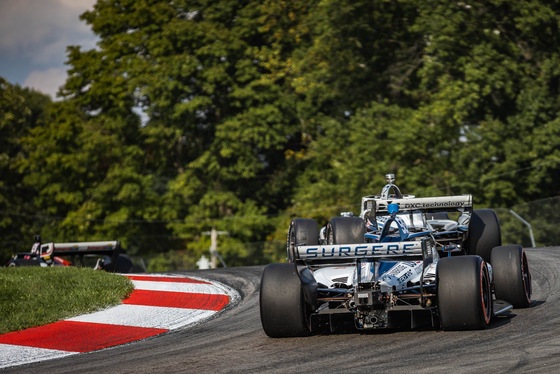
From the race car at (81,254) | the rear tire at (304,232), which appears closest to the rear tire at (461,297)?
the rear tire at (304,232)

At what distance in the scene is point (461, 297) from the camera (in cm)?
769

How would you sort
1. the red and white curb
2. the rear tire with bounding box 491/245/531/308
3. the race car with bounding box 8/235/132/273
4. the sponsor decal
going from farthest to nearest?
the race car with bounding box 8/235/132/273, the rear tire with bounding box 491/245/531/308, the red and white curb, the sponsor decal

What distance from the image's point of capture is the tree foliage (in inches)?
1194

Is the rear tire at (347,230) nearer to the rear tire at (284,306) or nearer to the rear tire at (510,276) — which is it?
the rear tire at (510,276)

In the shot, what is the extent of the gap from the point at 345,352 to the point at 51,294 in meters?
6.17

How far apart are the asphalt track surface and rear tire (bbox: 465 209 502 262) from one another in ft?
6.96

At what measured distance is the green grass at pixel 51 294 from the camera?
33.5ft

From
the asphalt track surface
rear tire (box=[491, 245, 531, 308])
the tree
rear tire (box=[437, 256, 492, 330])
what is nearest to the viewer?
the asphalt track surface

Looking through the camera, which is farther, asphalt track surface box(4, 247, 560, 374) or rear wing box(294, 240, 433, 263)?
rear wing box(294, 240, 433, 263)

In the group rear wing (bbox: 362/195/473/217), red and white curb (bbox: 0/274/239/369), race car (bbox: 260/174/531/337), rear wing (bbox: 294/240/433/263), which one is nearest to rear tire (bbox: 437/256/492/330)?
race car (bbox: 260/174/531/337)

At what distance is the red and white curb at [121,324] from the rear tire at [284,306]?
180cm

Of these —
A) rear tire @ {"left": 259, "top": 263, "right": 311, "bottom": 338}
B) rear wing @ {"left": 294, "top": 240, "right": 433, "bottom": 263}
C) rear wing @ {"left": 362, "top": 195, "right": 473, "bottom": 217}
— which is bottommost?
rear tire @ {"left": 259, "top": 263, "right": 311, "bottom": 338}

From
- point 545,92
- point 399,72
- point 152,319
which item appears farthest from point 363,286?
point 399,72

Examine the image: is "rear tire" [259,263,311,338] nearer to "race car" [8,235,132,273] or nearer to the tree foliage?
"race car" [8,235,132,273]
